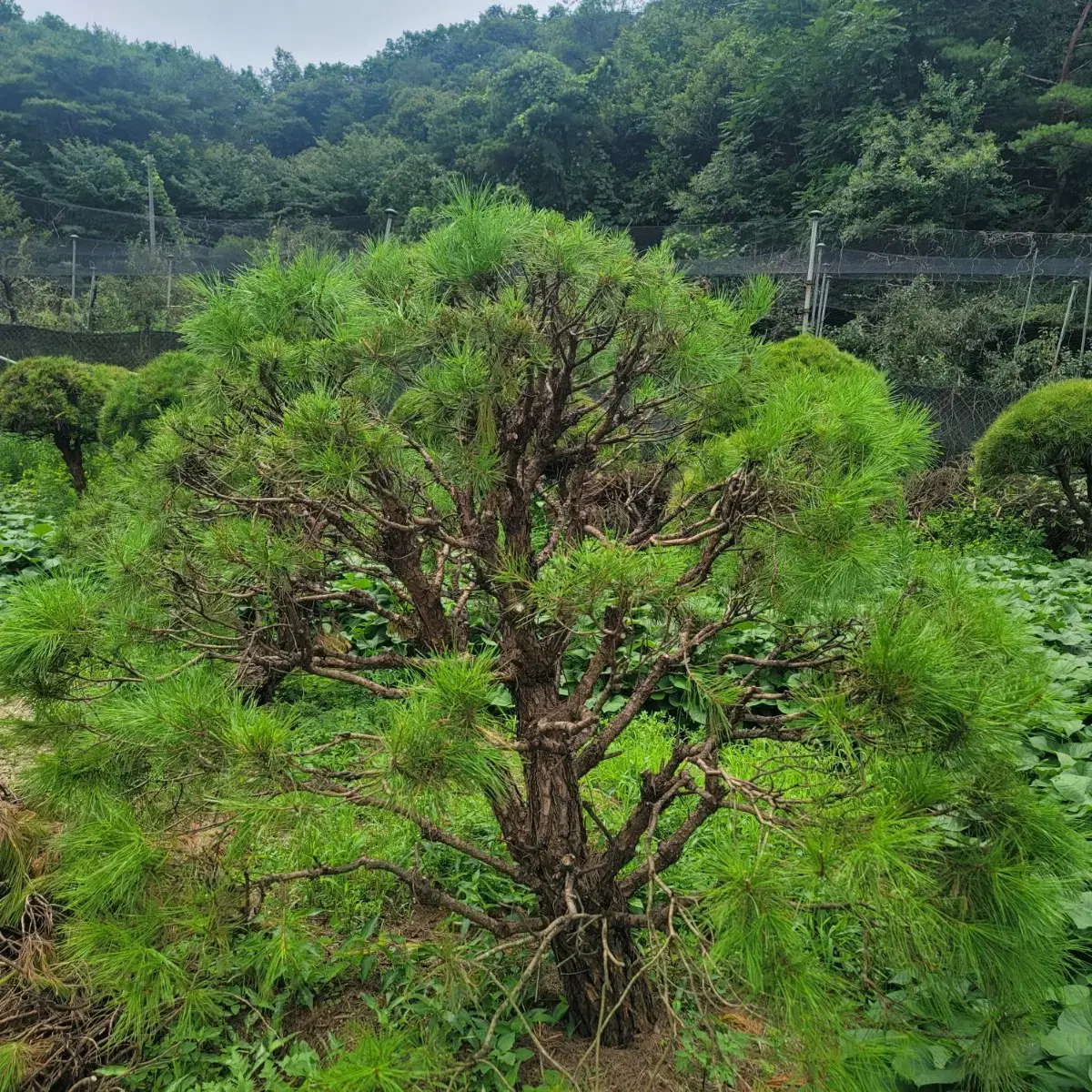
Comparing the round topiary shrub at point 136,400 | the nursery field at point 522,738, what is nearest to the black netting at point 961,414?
the round topiary shrub at point 136,400

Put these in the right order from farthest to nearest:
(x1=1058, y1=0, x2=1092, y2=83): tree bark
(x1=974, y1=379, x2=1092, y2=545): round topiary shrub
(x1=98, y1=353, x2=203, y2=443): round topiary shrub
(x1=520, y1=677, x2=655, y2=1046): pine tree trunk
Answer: (x1=1058, y1=0, x2=1092, y2=83): tree bark
(x1=98, y1=353, x2=203, y2=443): round topiary shrub
(x1=974, y1=379, x2=1092, y2=545): round topiary shrub
(x1=520, y1=677, x2=655, y2=1046): pine tree trunk

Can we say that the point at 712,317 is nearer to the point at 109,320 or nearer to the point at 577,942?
the point at 577,942

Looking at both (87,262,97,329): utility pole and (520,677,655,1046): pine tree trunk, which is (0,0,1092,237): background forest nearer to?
(87,262,97,329): utility pole

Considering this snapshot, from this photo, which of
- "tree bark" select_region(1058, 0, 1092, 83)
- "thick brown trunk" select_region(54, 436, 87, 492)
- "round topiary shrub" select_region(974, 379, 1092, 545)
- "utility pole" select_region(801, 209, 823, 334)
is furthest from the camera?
"tree bark" select_region(1058, 0, 1092, 83)

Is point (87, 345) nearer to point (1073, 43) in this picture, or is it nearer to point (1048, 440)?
point (1048, 440)

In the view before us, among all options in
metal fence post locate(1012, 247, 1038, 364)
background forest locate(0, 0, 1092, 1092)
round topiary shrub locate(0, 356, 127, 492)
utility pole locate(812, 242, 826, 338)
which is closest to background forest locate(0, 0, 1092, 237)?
metal fence post locate(1012, 247, 1038, 364)

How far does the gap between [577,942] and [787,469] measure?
820 mm

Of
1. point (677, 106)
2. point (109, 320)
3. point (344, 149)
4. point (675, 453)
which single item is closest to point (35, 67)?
point (344, 149)

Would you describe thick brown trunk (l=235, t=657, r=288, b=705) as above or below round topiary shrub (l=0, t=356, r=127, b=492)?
above

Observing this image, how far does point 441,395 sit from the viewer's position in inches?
54.3

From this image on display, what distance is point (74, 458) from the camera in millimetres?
6324

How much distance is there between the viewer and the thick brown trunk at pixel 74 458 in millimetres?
6238

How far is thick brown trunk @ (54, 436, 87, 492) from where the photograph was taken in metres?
6.24

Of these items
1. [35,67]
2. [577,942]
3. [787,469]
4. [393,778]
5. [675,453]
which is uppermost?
[35,67]
